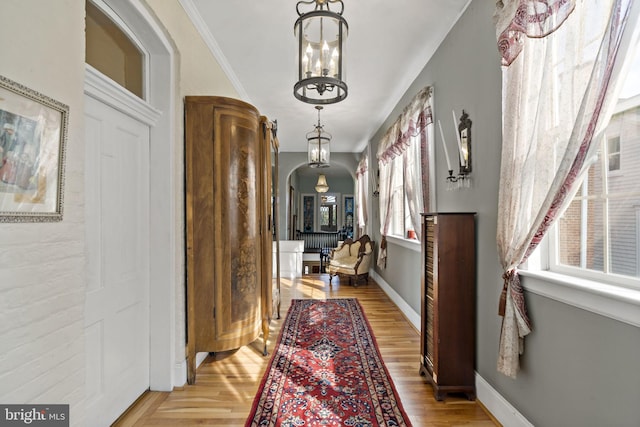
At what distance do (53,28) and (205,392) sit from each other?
2370mm

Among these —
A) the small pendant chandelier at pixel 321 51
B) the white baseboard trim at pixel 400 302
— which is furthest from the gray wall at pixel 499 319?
the white baseboard trim at pixel 400 302

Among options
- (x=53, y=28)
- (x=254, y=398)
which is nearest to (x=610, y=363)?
(x=254, y=398)

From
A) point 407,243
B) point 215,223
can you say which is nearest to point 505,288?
point 215,223

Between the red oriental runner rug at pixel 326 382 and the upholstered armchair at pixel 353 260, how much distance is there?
7.22 ft

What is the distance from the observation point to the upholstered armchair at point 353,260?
6109mm

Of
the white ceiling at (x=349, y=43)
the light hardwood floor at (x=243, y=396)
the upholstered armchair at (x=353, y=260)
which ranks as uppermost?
the white ceiling at (x=349, y=43)

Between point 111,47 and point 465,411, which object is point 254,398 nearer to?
point 465,411

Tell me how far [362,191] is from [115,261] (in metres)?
6.11

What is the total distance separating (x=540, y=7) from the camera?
1.62 meters

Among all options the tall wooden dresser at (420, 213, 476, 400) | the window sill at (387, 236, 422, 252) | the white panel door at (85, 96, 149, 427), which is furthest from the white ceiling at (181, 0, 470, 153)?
the window sill at (387, 236, 422, 252)

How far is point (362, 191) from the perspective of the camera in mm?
7641

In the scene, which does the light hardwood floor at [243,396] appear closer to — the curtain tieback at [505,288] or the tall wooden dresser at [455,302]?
the tall wooden dresser at [455,302]

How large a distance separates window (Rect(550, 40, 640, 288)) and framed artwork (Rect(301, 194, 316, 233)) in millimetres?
12274

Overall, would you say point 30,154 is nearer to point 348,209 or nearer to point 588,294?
point 588,294
